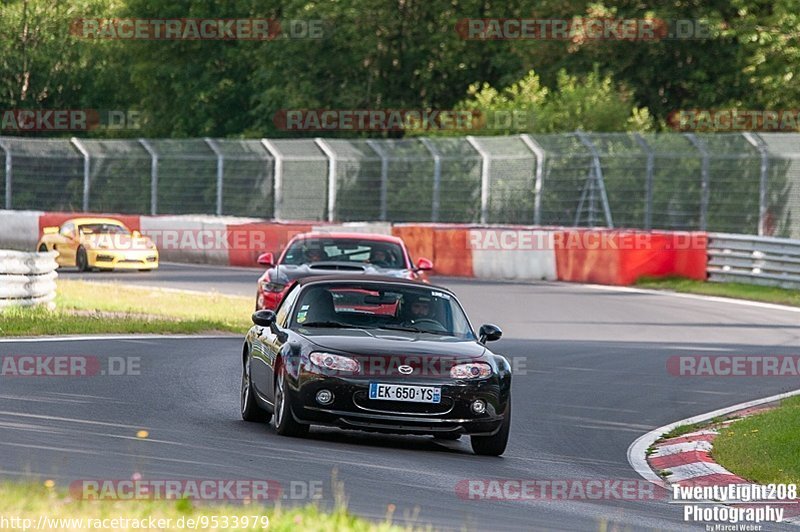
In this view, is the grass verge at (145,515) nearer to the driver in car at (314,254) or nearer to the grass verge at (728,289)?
the driver in car at (314,254)

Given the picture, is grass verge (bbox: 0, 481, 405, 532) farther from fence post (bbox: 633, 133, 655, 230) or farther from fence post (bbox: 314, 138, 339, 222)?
fence post (bbox: 314, 138, 339, 222)

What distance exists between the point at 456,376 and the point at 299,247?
1008 cm

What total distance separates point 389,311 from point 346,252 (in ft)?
28.0

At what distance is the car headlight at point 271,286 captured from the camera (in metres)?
20.2

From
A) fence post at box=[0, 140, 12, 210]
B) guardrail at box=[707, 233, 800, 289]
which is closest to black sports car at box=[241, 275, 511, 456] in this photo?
guardrail at box=[707, 233, 800, 289]

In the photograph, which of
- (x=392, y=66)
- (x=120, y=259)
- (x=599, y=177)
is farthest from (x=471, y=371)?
(x=392, y=66)

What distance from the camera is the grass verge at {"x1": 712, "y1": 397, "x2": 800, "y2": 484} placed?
37.0 ft

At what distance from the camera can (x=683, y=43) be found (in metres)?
50.5

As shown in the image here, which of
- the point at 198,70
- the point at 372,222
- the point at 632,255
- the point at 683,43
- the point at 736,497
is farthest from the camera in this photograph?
the point at 198,70

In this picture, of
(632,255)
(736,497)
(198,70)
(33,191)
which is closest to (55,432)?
(736,497)

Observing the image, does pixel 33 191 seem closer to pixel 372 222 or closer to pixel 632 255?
pixel 372 222

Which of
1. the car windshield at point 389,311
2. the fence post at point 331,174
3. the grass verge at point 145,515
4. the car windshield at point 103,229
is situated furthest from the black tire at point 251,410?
the fence post at point 331,174

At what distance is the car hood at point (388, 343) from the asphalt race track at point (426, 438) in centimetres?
68

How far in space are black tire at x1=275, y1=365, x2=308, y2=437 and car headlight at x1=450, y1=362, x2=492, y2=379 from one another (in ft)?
3.68
